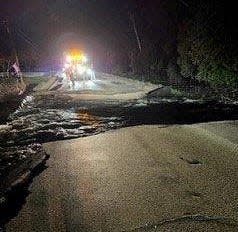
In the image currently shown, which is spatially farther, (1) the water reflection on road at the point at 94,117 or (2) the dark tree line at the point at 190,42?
(2) the dark tree line at the point at 190,42

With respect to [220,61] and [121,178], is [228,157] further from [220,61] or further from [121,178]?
[220,61]

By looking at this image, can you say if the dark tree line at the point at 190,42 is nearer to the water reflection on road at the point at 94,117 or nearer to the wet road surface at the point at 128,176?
the water reflection on road at the point at 94,117

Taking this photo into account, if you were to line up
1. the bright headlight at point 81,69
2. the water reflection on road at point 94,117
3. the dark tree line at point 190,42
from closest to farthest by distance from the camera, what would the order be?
the water reflection on road at point 94,117
the dark tree line at point 190,42
the bright headlight at point 81,69

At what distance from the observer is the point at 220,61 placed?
19781mm

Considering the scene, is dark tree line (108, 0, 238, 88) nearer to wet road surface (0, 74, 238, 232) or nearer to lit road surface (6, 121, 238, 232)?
wet road surface (0, 74, 238, 232)

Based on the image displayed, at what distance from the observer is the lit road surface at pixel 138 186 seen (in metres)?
5.99

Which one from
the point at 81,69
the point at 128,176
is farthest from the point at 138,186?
the point at 81,69

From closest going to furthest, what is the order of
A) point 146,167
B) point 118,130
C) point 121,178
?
point 121,178 → point 146,167 → point 118,130

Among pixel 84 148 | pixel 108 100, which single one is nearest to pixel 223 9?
pixel 108 100

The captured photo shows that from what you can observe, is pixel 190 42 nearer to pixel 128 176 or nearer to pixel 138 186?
pixel 128 176

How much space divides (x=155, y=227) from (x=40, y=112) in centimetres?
1285

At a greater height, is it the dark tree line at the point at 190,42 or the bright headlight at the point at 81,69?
the dark tree line at the point at 190,42

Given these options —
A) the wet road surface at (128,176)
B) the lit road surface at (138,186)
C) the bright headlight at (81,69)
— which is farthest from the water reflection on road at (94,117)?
the bright headlight at (81,69)

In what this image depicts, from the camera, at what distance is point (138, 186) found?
7375 mm
